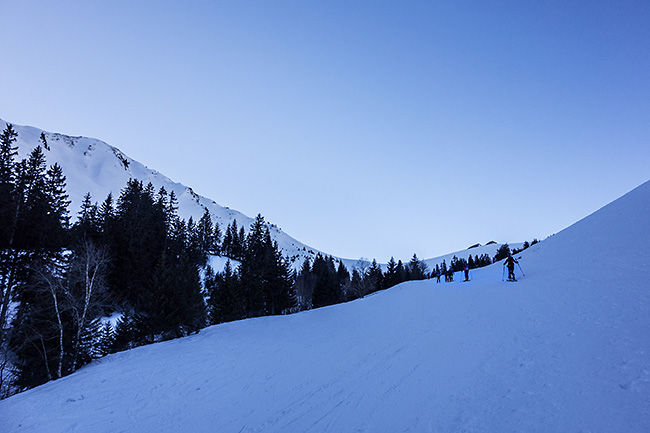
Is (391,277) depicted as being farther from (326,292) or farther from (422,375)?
(422,375)

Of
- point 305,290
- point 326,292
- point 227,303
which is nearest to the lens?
point 227,303

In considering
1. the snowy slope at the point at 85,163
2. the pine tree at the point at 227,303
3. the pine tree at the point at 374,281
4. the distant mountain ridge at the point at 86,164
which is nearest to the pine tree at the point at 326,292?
the pine tree at the point at 374,281

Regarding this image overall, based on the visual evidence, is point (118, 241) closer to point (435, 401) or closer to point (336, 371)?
point (336, 371)

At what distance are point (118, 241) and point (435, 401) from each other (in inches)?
1948

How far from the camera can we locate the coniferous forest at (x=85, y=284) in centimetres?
1675

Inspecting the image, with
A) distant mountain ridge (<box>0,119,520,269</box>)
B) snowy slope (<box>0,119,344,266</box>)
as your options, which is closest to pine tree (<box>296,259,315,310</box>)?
distant mountain ridge (<box>0,119,520,269</box>)

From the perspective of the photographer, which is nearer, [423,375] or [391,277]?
[423,375]

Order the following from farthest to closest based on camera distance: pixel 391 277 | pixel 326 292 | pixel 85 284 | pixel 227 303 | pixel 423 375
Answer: pixel 391 277
pixel 326 292
pixel 227 303
pixel 85 284
pixel 423 375

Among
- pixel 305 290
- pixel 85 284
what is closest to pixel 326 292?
pixel 305 290

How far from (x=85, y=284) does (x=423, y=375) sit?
2172cm

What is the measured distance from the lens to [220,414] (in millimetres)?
7254

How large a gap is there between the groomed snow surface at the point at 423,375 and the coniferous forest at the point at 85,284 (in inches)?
199

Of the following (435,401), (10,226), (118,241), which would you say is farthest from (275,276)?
(435,401)

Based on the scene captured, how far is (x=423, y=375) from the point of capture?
730 centimetres
